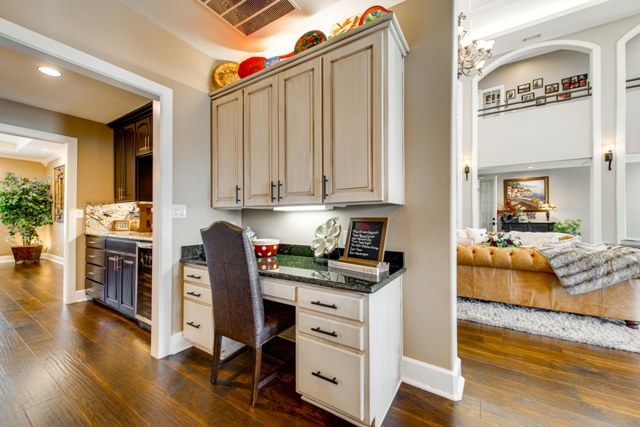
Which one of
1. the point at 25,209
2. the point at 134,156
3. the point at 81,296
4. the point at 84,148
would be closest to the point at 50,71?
the point at 134,156

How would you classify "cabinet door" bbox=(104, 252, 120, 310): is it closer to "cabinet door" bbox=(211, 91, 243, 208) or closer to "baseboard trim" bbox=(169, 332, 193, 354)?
"baseboard trim" bbox=(169, 332, 193, 354)

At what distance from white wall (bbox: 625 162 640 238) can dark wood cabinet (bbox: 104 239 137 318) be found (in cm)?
1128

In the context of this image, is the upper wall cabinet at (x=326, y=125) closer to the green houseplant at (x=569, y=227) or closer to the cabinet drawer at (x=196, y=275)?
the cabinet drawer at (x=196, y=275)

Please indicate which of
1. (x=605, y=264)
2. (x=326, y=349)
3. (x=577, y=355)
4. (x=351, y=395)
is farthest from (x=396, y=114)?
(x=605, y=264)

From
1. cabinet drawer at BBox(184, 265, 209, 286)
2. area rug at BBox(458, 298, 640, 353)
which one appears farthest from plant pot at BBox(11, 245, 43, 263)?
area rug at BBox(458, 298, 640, 353)

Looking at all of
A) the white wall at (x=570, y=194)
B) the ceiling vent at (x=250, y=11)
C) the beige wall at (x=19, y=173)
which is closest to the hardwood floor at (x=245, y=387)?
the ceiling vent at (x=250, y=11)

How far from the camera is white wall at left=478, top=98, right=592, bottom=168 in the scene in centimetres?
586

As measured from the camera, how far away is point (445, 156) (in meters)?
1.78

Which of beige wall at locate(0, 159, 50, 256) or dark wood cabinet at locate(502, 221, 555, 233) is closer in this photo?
beige wall at locate(0, 159, 50, 256)

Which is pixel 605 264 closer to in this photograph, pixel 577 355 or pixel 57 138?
pixel 577 355

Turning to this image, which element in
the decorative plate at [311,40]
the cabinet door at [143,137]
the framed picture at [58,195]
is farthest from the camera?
the framed picture at [58,195]

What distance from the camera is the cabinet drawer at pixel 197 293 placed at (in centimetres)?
211

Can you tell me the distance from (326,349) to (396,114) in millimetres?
1580

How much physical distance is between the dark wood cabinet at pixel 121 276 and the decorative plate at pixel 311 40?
8.84 feet
